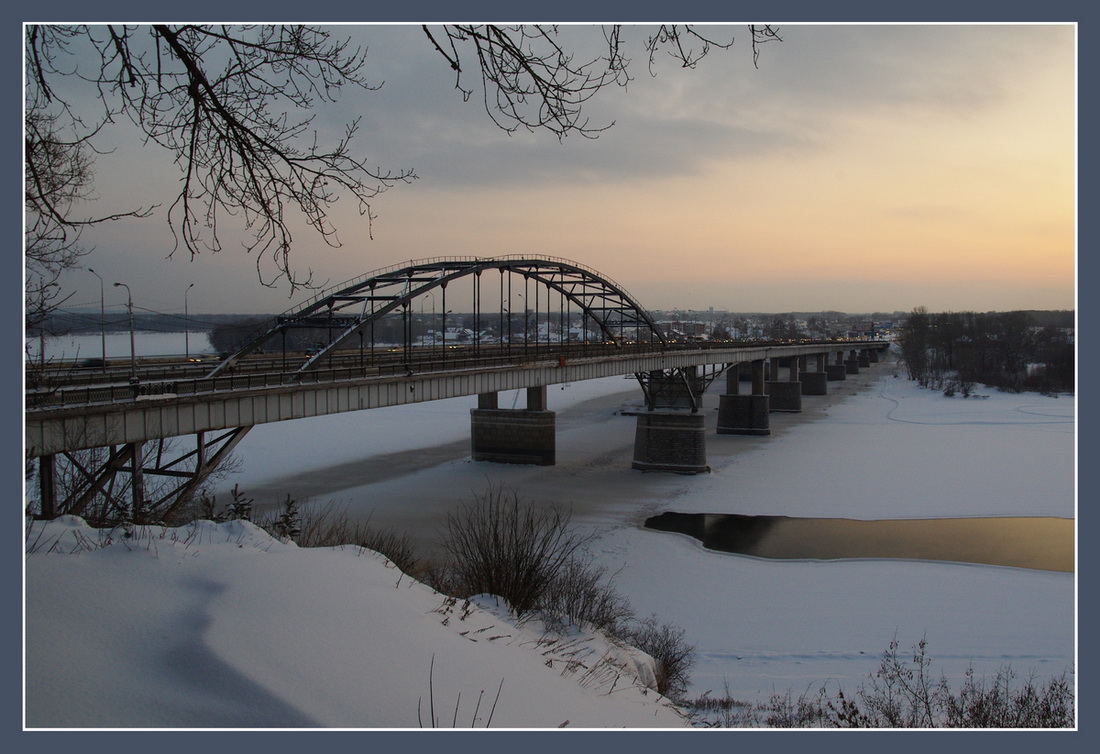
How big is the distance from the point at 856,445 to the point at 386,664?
174ft

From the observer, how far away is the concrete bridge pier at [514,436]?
4809cm

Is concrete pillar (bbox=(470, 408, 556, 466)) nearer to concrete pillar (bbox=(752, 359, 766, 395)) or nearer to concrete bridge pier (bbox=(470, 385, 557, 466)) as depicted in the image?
concrete bridge pier (bbox=(470, 385, 557, 466))

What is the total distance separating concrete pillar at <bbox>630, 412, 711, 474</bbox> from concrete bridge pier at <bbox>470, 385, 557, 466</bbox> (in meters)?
5.62

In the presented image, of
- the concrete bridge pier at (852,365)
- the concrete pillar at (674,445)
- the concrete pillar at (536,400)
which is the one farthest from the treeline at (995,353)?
the concrete pillar at (536,400)

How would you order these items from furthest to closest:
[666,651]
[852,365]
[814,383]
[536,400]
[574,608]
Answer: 1. [852,365]
2. [814,383]
3. [536,400]
4. [666,651]
5. [574,608]

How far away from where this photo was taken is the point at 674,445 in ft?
152

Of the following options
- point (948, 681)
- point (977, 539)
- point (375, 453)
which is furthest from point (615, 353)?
point (948, 681)

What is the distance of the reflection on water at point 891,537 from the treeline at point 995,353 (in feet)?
157

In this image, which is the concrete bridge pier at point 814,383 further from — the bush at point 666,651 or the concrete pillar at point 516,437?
the bush at point 666,651

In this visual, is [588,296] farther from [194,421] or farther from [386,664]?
[386,664]

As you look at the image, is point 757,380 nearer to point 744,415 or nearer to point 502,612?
point 744,415

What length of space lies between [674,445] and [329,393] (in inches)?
1023

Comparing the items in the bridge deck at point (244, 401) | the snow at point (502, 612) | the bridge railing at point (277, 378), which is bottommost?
the snow at point (502, 612)

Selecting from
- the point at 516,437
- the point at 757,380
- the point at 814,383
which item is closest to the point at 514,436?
A: the point at 516,437
